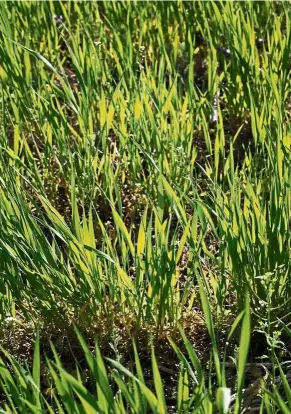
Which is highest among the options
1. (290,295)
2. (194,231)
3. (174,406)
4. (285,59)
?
(285,59)

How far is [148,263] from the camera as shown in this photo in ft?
4.90

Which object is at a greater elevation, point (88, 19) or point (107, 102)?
point (88, 19)

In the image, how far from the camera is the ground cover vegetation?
3.91ft

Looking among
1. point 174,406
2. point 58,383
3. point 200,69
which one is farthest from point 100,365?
point 200,69

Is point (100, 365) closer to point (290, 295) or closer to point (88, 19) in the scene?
point (290, 295)

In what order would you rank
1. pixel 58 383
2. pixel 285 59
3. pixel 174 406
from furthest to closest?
pixel 285 59
pixel 174 406
pixel 58 383

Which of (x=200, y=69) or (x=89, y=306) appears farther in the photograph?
(x=200, y=69)

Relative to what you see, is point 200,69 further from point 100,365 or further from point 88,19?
point 100,365

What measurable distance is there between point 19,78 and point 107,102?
10.7 inches

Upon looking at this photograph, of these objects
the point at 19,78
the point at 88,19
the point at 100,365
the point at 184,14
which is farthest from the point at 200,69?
the point at 100,365

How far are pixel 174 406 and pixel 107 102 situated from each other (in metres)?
1.05

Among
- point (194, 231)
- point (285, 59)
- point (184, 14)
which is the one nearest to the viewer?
point (194, 231)

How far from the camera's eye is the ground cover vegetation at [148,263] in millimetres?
1190

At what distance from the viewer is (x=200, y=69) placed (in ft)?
8.48
